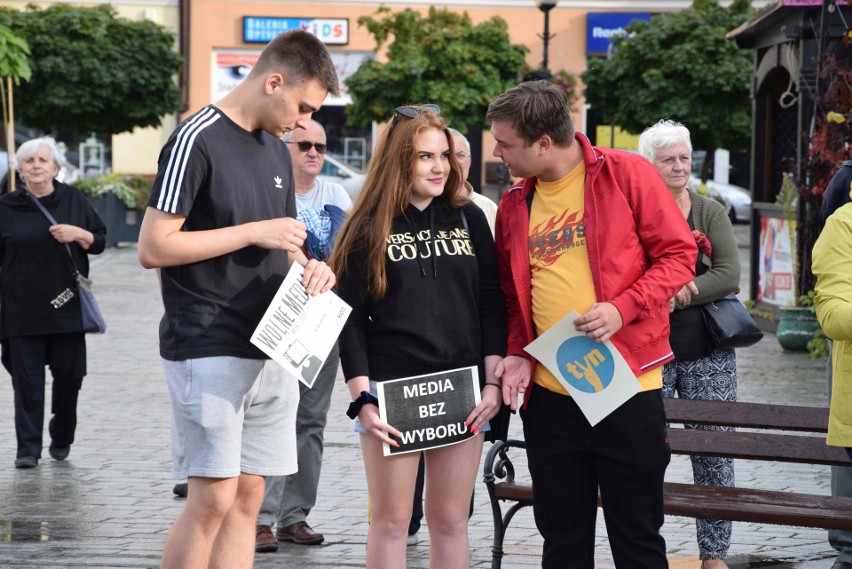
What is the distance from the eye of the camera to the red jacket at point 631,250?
4.12 meters

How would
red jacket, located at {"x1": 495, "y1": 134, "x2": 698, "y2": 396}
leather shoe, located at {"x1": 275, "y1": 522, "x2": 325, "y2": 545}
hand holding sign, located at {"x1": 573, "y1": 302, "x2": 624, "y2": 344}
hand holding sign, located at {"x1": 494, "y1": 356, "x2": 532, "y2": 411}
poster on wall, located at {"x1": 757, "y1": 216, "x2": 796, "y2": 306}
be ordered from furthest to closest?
poster on wall, located at {"x1": 757, "y1": 216, "x2": 796, "y2": 306}
leather shoe, located at {"x1": 275, "y1": 522, "x2": 325, "y2": 545}
hand holding sign, located at {"x1": 494, "y1": 356, "x2": 532, "y2": 411}
red jacket, located at {"x1": 495, "y1": 134, "x2": 698, "y2": 396}
hand holding sign, located at {"x1": 573, "y1": 302, "x2": 624, "y2": 344}

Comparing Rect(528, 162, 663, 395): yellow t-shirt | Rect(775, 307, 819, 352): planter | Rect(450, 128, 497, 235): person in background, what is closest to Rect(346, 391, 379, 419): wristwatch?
Rect(528, 162, 663, 395): yellow t-shirt

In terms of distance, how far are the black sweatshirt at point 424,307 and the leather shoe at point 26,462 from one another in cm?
406

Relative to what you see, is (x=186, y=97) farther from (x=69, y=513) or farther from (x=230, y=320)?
(x=230, y=320)

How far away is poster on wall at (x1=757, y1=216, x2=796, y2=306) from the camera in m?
14.4

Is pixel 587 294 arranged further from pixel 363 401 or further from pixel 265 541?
Answer: pixel 265 541

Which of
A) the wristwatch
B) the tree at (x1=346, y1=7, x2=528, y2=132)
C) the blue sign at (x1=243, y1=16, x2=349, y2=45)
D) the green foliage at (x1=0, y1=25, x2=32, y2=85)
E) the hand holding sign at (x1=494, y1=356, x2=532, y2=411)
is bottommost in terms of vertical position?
the wristwatch

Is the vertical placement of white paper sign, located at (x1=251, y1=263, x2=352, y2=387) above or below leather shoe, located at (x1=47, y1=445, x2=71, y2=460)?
above

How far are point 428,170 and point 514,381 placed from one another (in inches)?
29.1

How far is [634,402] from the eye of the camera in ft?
13.6

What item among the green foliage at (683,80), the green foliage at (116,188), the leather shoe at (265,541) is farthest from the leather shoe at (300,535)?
the green foliage at (683,80)

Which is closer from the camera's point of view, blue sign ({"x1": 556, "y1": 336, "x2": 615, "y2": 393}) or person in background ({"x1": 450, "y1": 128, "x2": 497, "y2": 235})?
blue sign ({"x1": 556, "y1": 336, "x2": 615, "y2": 393})

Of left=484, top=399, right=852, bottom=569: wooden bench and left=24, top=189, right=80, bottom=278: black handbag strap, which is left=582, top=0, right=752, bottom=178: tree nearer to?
left=24, top=189, right=80, bottom=278: black handbag strap

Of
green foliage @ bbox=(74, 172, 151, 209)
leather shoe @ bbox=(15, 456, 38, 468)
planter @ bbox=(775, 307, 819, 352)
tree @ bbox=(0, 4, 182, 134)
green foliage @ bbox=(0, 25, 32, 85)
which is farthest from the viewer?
tree @ bbox=(0, 4, 182, 134)
